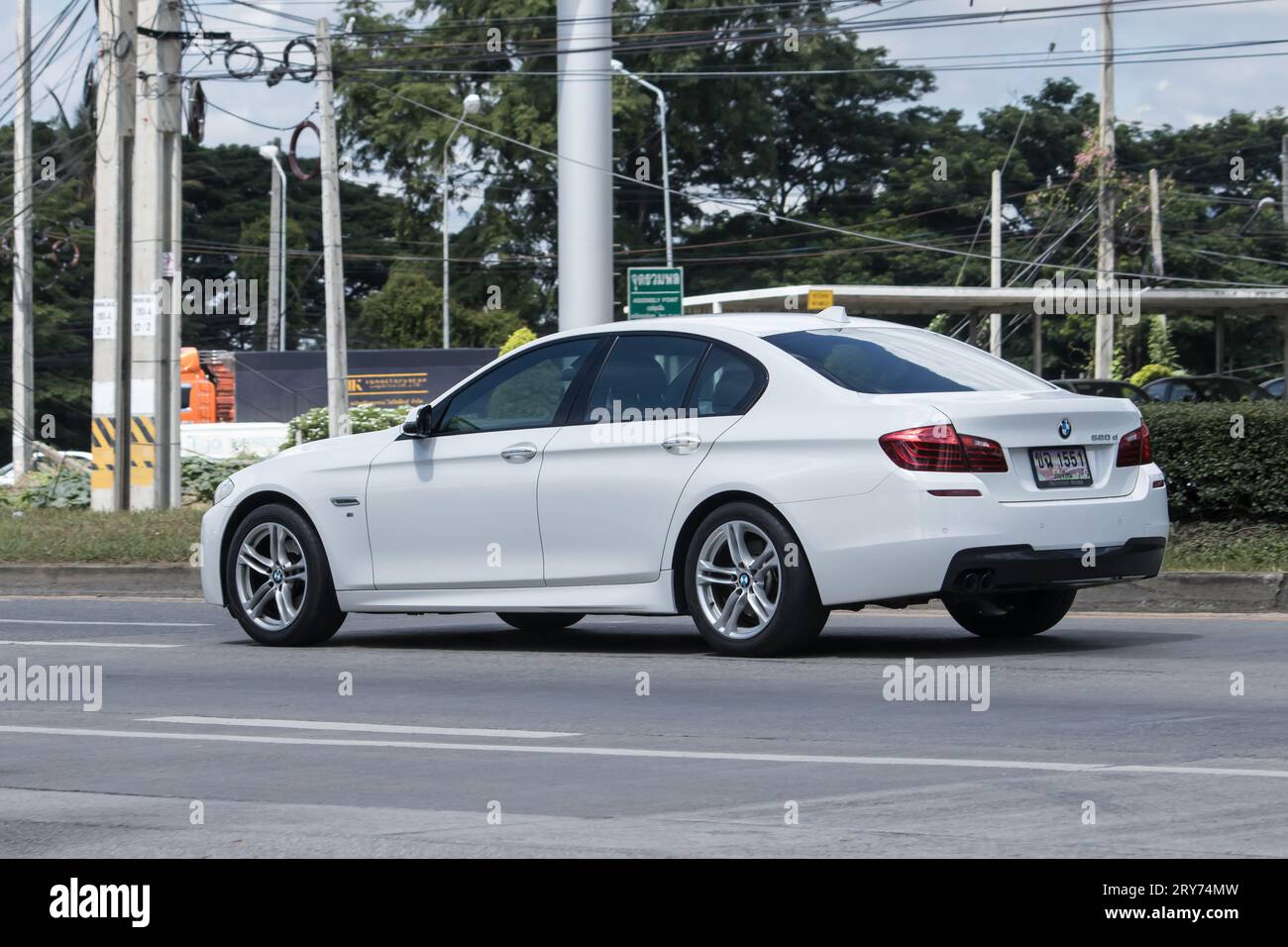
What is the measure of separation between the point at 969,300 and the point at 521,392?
2576 cm

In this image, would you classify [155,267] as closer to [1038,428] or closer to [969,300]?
[1038,428]

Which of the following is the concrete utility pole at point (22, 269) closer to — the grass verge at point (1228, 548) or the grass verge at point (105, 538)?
the grass verge at point (105, 538)

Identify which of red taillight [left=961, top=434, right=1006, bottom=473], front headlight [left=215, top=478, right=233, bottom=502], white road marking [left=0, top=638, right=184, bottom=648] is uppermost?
red taillight [left=961, top=434, right=1006, bottom=473]

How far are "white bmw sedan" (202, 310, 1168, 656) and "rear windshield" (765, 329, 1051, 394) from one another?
0.02 m

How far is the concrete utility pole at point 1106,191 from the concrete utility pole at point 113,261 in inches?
879

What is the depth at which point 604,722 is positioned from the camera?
773cm

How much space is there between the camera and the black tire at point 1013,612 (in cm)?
1017

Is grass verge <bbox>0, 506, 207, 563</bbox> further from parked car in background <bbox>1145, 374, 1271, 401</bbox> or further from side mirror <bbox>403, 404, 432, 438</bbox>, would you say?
parked car in background <bbox>1145, 374, 1271, 401</bbox>

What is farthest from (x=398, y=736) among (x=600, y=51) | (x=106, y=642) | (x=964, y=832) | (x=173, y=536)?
(x=600, y=51)

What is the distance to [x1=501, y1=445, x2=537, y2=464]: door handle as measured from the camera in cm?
1009

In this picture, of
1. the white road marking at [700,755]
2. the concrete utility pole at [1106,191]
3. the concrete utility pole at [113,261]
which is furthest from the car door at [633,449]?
the concrete utility pole at [1106,191]

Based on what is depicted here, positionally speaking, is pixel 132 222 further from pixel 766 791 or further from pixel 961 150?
pixel 961 150

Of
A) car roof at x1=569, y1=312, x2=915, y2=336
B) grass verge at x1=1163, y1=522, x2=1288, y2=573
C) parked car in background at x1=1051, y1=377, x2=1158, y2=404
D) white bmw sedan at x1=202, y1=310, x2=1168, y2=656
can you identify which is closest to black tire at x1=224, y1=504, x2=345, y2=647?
white bmw sedan at x1=202, y1=310, x2=1168, y2=656
